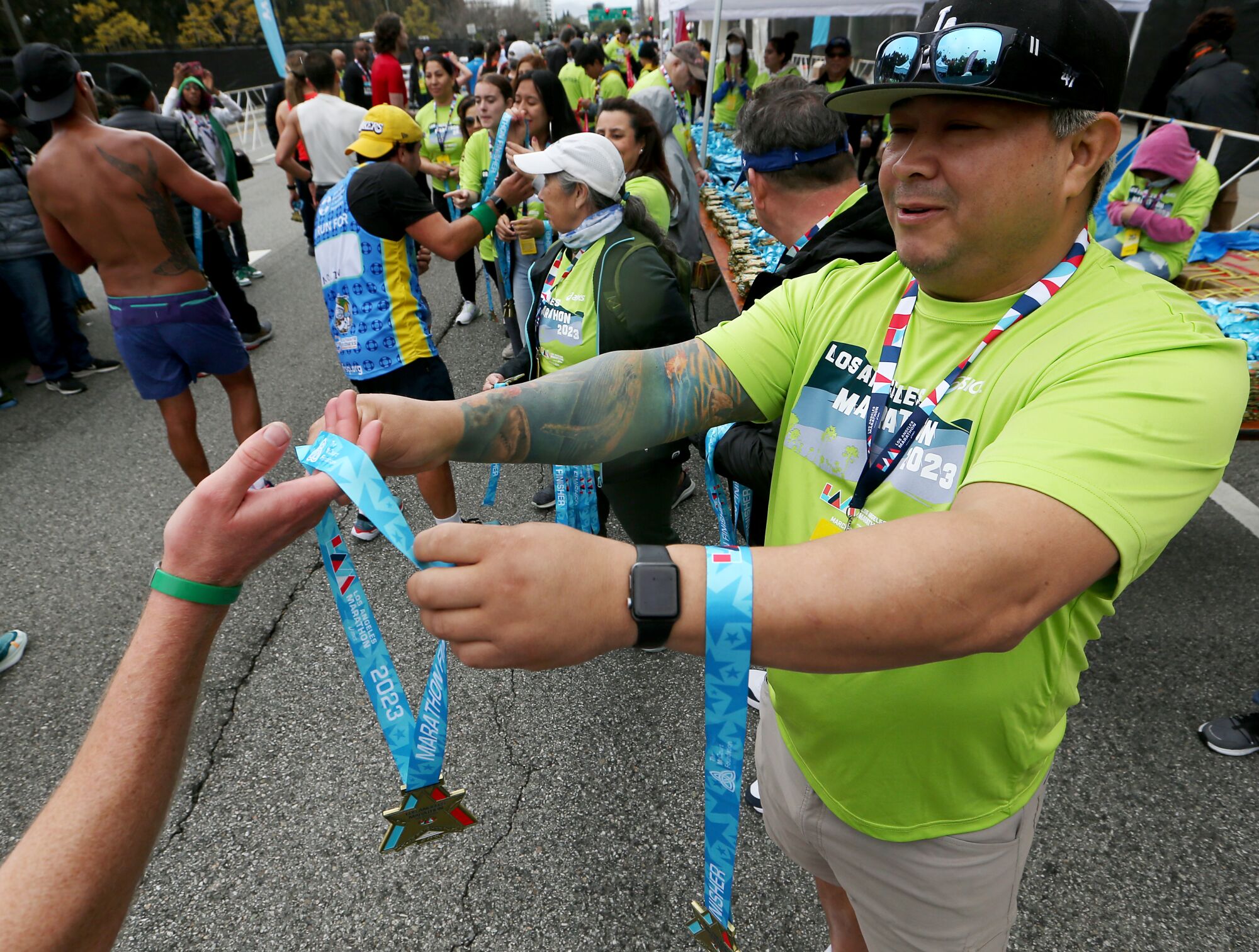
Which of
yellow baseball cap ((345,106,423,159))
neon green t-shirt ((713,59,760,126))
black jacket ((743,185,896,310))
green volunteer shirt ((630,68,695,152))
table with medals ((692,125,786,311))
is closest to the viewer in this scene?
black jacket ((743,185,896,310))

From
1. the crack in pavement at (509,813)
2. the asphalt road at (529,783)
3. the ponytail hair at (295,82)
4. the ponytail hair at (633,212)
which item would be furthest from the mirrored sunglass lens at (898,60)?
the ponytail hair at (295,82)

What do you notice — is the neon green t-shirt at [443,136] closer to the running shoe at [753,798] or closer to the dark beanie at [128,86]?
the dark beanie at [128,86]

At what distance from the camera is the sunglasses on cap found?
945mm

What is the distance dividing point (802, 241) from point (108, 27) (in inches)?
1216

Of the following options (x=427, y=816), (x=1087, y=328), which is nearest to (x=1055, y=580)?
(x=1087, y=328)

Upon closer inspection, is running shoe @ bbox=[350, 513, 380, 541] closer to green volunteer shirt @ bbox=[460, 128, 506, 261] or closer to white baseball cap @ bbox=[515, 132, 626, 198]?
white baseball cap @ bbox=[515, 132, 626, 198]

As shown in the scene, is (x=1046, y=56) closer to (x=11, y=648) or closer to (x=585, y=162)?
(x=585, y=162)

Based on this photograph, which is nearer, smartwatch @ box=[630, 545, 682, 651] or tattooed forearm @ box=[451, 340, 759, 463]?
smartwatch @ box=[630, 545, 682, 651]

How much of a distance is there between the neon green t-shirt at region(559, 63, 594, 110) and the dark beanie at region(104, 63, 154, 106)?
18.0 ft

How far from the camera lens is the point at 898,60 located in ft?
3.55

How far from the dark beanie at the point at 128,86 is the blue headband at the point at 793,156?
4470mm

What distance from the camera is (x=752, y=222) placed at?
5559 mm

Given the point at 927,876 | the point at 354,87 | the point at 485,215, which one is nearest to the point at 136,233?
the point at 485,215

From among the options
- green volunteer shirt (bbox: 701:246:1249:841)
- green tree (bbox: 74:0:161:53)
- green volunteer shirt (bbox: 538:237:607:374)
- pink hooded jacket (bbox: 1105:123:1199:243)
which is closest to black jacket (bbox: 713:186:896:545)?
green volunteer shirt (bbox: 701:246:1249:841)
